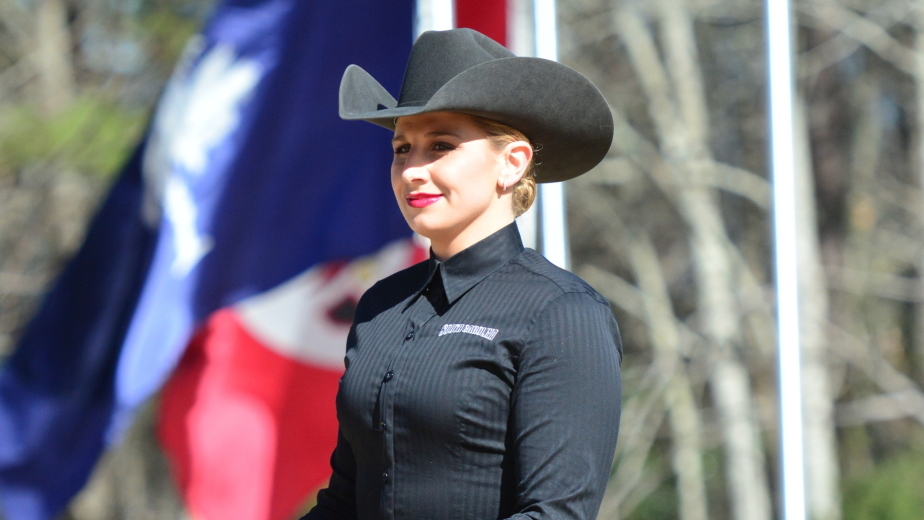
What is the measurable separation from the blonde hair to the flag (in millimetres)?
2164

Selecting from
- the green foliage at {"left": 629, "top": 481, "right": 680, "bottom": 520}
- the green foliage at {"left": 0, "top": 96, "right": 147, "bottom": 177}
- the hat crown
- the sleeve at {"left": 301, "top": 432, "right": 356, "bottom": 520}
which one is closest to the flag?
the sleeve at {"left": 301, "top": 432, "right": 356, "bottom": 520}

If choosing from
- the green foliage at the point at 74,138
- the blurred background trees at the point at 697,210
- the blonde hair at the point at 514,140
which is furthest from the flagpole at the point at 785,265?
the green foliage at the point at 74,138

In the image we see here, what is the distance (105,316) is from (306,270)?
0.74m

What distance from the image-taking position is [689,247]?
412 inches

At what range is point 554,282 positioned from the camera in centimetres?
181

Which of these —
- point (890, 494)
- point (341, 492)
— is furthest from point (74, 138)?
point (341, 492)

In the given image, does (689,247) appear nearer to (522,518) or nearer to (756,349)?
(756,349)

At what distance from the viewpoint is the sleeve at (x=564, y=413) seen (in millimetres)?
1663

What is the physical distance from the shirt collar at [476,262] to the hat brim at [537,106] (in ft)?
0.65

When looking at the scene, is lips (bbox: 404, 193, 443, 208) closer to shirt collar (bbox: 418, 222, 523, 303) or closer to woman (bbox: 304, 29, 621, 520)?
woman (bbox: 304, 29, 621, 520)

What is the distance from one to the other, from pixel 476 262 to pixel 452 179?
158 mm

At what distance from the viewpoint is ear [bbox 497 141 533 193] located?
1906 mm

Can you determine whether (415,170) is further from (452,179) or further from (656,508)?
(656,508)

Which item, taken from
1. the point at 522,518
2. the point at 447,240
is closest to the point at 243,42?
the point at 447,240
